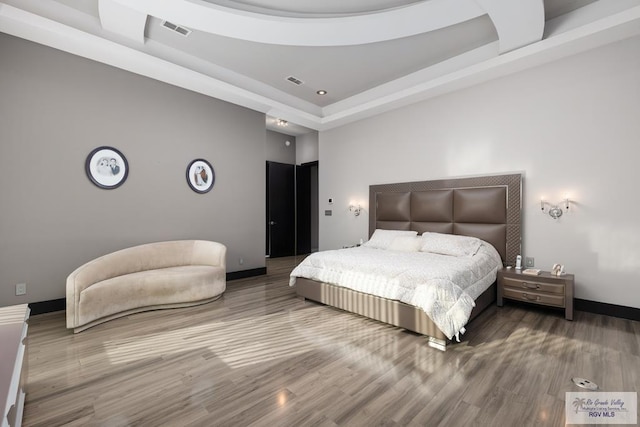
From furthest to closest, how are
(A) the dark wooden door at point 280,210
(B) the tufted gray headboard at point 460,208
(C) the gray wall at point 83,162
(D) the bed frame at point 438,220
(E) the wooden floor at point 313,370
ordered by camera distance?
(A) the dark wooden door at point 280,210, (B) the tufted gray headboard at point 460,208, (C) the gray wall at point 83,162, (D) the bed frame at point 438,220, (E) the wooden floor at point 313,370

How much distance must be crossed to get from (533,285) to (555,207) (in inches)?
42.5

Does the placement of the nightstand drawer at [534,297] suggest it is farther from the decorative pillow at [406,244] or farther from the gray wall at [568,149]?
the decorative pillow at [406,244]

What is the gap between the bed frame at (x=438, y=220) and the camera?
3.05 m

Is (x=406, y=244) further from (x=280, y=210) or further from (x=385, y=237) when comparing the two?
(x=280, y=210)

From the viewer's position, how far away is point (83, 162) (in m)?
3.75

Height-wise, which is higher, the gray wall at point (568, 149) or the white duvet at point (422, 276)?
the gray wall at point (568, 149)

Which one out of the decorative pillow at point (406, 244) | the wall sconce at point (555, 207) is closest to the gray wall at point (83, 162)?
the decorative pillow at point (406, 244)

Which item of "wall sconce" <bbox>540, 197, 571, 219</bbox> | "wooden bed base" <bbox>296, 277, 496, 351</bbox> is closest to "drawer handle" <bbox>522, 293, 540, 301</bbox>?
"wooden bed base" <bbox>296, 277, 496, 351</bbox>

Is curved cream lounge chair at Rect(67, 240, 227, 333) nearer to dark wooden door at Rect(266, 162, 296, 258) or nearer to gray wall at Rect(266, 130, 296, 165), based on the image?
dark wooden door at Rect(266, 162, 296, 258)

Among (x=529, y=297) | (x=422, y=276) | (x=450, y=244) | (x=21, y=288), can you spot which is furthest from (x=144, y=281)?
(x=529, y=297)

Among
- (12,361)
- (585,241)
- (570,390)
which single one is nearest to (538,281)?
(585,241)

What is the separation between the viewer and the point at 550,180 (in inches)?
145

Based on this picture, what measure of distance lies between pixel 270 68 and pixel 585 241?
490 centimetres

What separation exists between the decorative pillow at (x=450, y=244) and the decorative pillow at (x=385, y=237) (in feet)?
1.23
